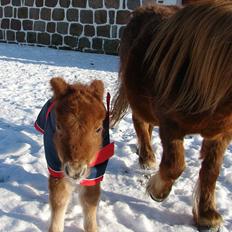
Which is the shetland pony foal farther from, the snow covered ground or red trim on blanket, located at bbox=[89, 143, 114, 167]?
the snow covered ground

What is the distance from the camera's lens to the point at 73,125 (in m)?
2.05

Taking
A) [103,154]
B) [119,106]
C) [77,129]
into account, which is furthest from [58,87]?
[119,106]

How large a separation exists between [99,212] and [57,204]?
0.50 metres

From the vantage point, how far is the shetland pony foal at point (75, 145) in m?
2.05

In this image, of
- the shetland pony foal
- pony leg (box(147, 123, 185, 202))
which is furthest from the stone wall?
the shetland pony foal

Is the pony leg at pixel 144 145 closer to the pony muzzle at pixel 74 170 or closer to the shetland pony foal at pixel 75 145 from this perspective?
the shetland pony foal at pixel 75 145

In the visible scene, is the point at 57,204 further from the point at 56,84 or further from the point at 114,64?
the point at 114,64

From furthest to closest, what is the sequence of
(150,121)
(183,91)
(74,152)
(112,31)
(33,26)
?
(33,26) < (112,31) < (150,121) < (183,91) < (74,152)

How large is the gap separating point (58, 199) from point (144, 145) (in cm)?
139

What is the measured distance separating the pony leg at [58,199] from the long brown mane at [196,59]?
2.50 feet

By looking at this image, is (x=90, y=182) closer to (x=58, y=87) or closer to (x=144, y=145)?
(x=58, y=87)

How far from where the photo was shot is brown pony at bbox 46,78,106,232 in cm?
204

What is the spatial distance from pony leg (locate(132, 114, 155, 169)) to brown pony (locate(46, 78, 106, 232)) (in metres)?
1.16

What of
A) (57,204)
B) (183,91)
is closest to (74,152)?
(57,204)
